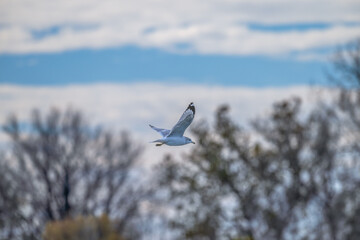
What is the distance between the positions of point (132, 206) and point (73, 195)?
9.92 ft

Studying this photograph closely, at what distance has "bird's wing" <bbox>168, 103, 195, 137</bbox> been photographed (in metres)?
12.8

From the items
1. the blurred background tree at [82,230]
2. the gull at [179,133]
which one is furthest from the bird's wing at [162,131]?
the blurred background tree at [82,230]

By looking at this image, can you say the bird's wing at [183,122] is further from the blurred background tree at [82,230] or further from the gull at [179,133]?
the blurred background tree at [82,230]

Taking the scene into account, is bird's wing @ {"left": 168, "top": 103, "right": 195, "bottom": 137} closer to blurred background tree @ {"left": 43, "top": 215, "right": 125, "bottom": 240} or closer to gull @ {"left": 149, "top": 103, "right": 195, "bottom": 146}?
gull @ {"left": 149, "top": 103, "right": 195, "bottom": 146}

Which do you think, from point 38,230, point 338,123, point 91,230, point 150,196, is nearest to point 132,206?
point 150,196

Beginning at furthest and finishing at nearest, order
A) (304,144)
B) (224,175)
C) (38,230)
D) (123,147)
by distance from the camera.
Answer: (123,147) < (38,230) < (304,144) < (224,175)

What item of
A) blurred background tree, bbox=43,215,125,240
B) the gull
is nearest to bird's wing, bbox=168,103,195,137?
the gull

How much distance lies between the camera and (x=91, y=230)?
1590 inches

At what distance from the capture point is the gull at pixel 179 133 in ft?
41.3

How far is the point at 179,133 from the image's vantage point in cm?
1288

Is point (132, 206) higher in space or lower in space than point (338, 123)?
lower

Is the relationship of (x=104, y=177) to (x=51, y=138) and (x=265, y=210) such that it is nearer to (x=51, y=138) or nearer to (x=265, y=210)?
(x=51, y=138)

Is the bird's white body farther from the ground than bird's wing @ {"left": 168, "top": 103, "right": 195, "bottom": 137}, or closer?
closer

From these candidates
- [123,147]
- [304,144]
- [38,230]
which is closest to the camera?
[304,144]
